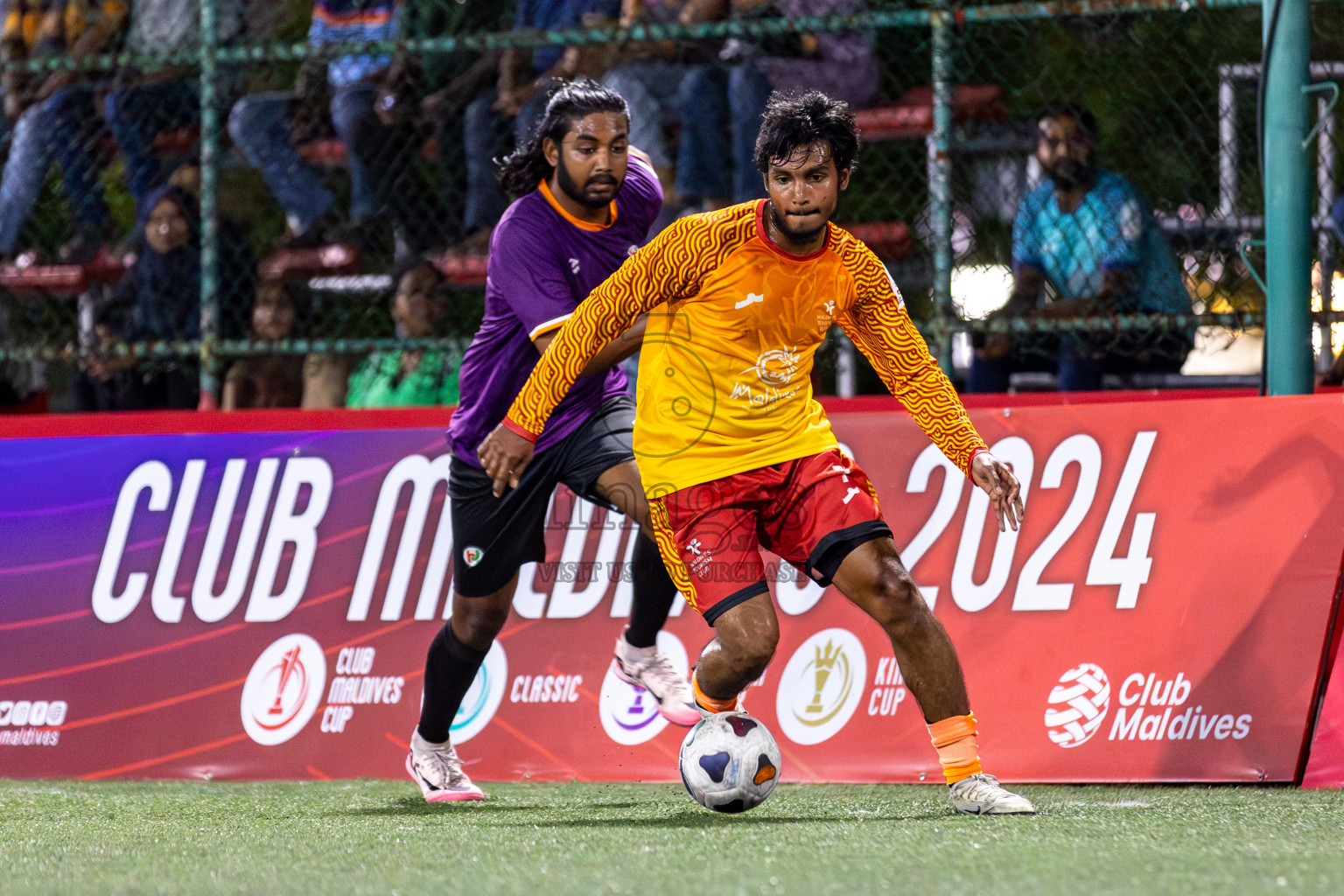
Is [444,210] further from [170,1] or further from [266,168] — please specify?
[170,1]

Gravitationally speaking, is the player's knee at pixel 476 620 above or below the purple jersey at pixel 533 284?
below

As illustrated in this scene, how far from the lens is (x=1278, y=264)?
5.55 meters

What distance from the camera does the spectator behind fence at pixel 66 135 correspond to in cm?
766

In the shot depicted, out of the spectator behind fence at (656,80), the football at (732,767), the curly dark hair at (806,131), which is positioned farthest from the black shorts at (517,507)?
the spectator behind fence at (656,80)

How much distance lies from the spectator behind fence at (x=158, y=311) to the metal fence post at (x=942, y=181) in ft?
11.2

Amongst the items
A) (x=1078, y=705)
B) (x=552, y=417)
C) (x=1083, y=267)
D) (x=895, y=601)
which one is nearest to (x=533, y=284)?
(x=552, y=417)

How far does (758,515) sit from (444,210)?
349cm

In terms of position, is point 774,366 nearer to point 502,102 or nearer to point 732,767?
point 732,767

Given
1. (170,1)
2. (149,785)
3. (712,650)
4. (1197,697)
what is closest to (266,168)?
(170,1)

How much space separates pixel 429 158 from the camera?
7.23 meters

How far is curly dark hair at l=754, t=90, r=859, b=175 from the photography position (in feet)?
13.3

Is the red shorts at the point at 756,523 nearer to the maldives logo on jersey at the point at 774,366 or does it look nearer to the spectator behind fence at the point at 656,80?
the maldives logo on jersey at the point at 774,366

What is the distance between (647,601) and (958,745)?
1299 millimetres

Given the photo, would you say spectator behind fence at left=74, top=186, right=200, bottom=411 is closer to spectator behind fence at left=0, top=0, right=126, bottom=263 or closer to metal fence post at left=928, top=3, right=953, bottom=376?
spectator behind fence at left=0, top=0, right=126, bottom=263
